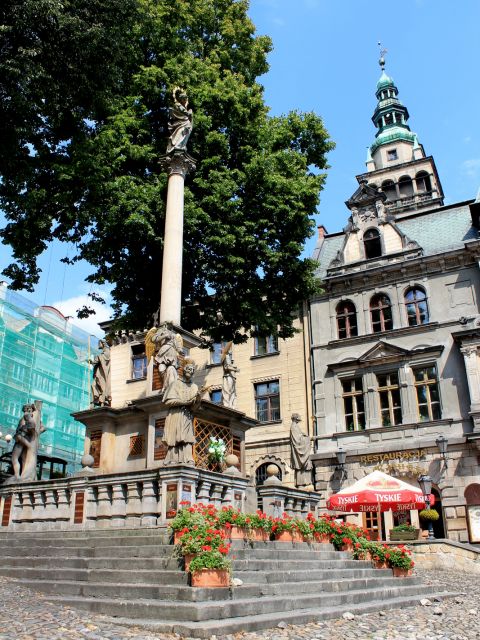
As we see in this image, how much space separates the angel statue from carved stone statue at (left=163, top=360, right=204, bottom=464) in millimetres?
279

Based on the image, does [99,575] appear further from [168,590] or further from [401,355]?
[401,355]

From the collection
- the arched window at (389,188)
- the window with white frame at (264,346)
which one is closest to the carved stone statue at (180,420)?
the window with white frame at (264,346)

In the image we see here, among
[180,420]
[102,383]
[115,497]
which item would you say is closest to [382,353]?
[102,383]

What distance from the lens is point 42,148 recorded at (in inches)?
675

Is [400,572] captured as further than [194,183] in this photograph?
No

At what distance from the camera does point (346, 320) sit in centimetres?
3238

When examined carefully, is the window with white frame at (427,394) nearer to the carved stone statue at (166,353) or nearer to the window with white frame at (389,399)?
the window with white frame at (389,399)

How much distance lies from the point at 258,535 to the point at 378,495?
33.0 ft

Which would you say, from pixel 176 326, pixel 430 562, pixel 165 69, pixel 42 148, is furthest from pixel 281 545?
pixel 165 69

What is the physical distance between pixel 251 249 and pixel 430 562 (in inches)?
464

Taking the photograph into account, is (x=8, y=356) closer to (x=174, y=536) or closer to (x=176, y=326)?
(x=176, y=326)

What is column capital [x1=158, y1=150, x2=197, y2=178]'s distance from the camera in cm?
1795

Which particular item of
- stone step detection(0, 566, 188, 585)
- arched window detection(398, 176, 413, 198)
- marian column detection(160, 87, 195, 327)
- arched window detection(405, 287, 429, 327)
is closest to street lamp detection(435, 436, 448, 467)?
arched window detection(405, 287, 429, 327)

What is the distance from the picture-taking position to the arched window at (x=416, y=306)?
99.1 ft
